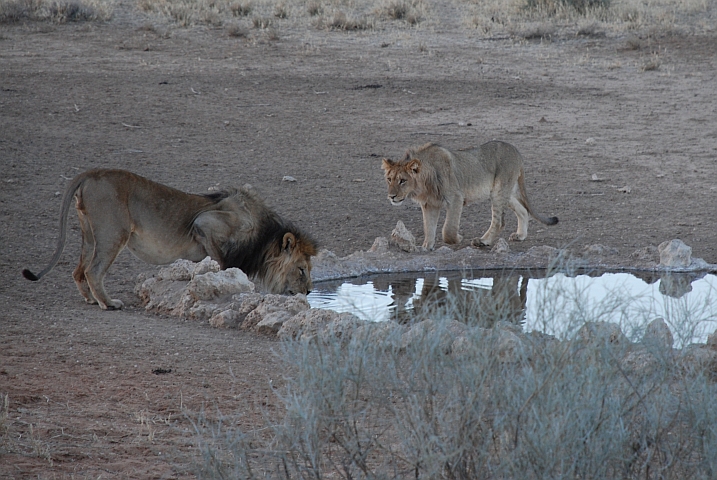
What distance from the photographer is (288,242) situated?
24.7 ft

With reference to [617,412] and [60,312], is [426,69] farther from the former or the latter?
[617,412]

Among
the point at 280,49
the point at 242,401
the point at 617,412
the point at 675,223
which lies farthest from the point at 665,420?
the point at 280,49

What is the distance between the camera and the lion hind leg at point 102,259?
7.02 metres

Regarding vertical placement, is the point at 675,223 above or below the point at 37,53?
below

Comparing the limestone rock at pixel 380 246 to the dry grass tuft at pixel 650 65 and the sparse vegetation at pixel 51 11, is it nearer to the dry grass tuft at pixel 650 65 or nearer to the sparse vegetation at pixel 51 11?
the dry grass tuft at pixel 650 65

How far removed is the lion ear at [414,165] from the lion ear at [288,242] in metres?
2.49

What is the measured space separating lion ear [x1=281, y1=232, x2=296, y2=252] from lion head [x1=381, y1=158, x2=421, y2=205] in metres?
2.45

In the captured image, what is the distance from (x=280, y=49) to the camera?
1889 centimetres

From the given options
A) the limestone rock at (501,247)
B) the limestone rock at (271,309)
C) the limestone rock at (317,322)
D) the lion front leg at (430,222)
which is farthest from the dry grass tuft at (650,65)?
the limestone rock at (317,322)

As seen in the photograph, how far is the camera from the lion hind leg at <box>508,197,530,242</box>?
10.1 m

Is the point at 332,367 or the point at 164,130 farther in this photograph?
the point at 164,130

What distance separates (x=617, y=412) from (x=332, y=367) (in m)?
1.05

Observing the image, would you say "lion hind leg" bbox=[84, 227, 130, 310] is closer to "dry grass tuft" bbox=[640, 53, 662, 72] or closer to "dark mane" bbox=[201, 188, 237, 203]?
"dark mane" bbox=[201, 188, 237, 203]

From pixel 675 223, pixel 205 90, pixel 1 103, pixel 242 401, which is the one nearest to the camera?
pixel 242 401
